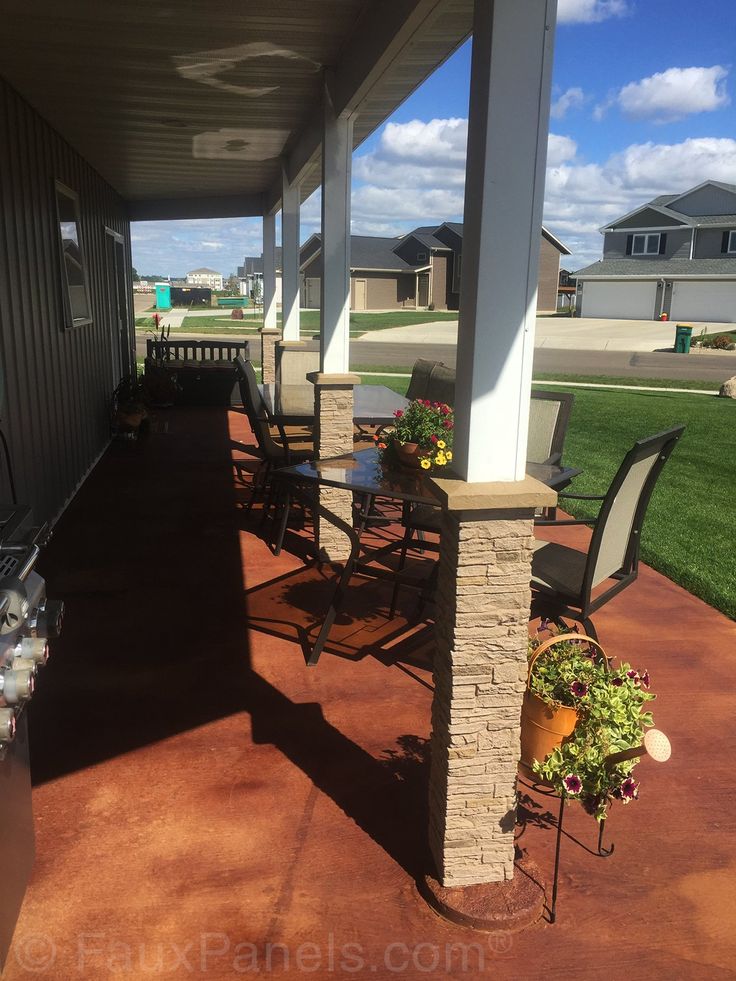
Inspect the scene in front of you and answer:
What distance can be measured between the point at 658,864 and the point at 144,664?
2.22m

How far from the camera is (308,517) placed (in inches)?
234

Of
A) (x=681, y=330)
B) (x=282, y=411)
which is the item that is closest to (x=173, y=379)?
(x=282, y=411)

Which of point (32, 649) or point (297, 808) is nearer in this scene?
point (32, 649)

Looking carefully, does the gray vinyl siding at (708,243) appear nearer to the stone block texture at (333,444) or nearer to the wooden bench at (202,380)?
the wooden bench at (202,380)

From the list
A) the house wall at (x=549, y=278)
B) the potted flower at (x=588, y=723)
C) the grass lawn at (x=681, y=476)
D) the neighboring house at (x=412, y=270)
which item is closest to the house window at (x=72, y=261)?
the grass lawn at (x=681, y=476)

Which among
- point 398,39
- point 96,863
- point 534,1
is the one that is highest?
point 398,39

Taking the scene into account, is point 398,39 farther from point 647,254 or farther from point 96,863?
point 647,254

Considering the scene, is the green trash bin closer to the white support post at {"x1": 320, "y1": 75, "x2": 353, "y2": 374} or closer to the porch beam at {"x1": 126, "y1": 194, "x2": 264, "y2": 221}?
the porch beam at {"x1": 126, "y1": 194, "x2": 264, "y2": 221}

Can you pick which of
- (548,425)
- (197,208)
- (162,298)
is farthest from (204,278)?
(548,425)

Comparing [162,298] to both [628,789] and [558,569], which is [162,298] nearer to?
[558,569]

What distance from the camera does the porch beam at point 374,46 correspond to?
124 inches

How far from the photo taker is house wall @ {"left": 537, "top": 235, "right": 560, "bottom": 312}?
46.7 metres

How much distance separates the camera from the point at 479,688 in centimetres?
219

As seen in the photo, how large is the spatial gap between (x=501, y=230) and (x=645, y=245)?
41.1 m
